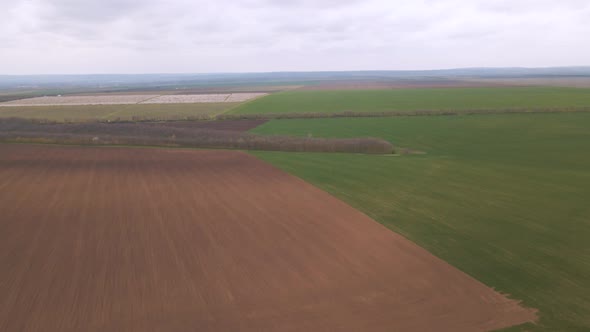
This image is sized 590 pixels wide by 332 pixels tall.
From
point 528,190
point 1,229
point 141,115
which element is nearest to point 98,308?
point 1,229

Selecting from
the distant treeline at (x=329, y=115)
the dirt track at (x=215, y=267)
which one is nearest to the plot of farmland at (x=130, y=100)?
the distant treeline at (x=329, y=115)

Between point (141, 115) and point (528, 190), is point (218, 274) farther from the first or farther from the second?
point (141, 115)

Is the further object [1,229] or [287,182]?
[287,182]

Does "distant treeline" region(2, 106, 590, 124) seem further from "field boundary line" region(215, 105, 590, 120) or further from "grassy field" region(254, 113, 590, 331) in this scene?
"grassy field" region(254, 113, 590, 331)

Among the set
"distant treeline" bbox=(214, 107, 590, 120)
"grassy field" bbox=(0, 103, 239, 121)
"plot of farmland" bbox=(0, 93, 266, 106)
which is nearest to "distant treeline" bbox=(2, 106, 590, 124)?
"distant treeline" bbox=(214, 107, 590, 120)

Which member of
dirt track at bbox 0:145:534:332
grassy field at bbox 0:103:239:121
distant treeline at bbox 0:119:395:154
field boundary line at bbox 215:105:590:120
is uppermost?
grassy field at bbox 0:103:239:121

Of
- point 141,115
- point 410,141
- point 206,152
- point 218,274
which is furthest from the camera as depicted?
point 141,115
